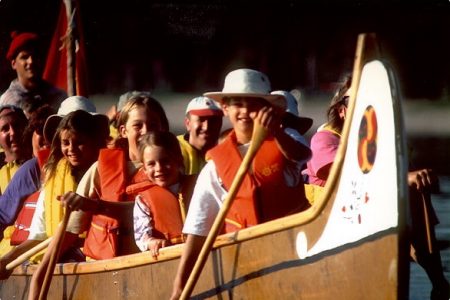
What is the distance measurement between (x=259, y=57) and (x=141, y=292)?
6.16 meters

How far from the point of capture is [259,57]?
12172 mm

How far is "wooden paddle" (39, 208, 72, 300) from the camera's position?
643 centimetres

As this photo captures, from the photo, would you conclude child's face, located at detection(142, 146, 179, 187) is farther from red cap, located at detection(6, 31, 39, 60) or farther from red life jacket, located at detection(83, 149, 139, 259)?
red cap, located at detection(6, 31, 39, 60)

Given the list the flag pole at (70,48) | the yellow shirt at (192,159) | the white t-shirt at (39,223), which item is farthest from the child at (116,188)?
the flag pole at (70,48)

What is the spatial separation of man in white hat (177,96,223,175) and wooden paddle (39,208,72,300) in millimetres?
813

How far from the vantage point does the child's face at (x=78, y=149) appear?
6.70 meters

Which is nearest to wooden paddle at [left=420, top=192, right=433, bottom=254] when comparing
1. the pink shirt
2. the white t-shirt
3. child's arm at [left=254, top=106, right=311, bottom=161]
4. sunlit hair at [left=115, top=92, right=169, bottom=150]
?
the pink shirt

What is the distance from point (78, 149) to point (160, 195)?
0.74 metres

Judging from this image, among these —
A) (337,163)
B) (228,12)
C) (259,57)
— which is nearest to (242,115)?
(337,163)

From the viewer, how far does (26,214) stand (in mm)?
7242

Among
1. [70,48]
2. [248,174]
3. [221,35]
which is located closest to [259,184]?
[248,174]

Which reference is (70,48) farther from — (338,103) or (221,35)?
(221,35)

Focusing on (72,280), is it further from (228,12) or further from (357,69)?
(228,12)

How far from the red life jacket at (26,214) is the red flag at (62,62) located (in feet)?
5.79
